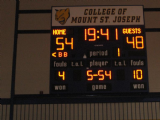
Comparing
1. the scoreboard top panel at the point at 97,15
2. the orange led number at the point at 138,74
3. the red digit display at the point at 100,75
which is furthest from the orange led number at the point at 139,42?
the red digit display at the point at 100,75

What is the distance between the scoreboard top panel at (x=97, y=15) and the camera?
562cm

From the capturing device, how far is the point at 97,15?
571cm

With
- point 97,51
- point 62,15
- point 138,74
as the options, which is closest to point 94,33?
point 97,51

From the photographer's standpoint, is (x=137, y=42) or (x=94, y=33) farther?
(x=94, y=33)

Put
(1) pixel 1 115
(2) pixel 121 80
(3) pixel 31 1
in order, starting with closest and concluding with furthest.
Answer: (2) pixel 121 80 < (1) pixel 1 115 < (3) pixel 31 1

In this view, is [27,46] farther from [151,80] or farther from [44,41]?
[151,80]

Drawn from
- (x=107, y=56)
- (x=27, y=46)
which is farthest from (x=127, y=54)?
(x=27, y=46)

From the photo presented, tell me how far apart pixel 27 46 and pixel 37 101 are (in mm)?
1764

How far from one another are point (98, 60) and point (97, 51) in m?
0.20

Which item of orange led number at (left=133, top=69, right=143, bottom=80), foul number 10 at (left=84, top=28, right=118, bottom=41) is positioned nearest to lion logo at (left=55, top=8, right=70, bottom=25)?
foul number 10 at (left=84, top=28, right=118, bottom=41)

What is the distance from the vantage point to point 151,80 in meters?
6.50

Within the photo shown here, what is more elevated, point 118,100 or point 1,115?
point 118,100

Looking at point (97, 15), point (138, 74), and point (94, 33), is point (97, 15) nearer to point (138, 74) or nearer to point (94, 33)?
point (94, 33)

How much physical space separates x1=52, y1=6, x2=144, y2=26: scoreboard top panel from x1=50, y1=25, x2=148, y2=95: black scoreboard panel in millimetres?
127
